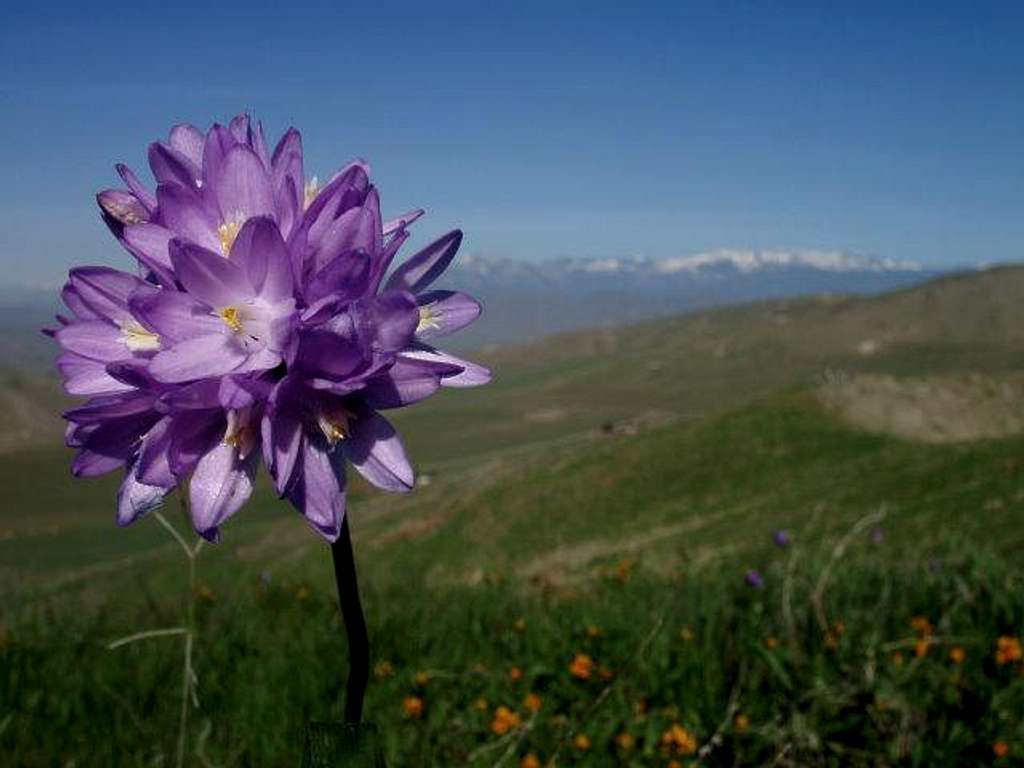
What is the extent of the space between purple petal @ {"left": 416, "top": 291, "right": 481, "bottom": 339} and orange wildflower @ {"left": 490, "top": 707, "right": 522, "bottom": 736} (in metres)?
1.88

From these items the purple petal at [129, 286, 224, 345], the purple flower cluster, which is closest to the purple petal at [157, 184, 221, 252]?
the purple flower cluster

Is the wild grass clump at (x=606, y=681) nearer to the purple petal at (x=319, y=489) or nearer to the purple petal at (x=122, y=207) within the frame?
the purple petal at (x=319, y=489)

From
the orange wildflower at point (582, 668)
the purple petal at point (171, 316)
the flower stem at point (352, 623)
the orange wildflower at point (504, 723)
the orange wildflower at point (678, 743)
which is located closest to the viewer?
the flower stem at point (352, 623)

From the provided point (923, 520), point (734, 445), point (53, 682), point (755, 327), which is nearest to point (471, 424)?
point (755, 327)

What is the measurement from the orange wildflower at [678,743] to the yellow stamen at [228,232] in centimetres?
217

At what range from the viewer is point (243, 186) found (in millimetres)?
1463

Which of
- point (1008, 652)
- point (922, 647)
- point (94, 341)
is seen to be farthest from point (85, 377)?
point (1008, 652)

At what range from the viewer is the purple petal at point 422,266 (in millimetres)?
1618

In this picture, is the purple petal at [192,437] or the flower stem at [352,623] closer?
the flower stem at [352,623]

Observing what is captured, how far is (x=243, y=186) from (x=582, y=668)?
2604 millimetres

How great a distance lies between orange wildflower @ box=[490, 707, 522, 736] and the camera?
312 cm

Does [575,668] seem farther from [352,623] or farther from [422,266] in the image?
[352,623]

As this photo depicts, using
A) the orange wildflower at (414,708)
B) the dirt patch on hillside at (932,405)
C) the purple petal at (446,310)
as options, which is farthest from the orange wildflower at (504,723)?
the dirt patch on hillside at (932,405)

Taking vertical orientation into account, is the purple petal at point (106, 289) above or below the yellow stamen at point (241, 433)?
above
